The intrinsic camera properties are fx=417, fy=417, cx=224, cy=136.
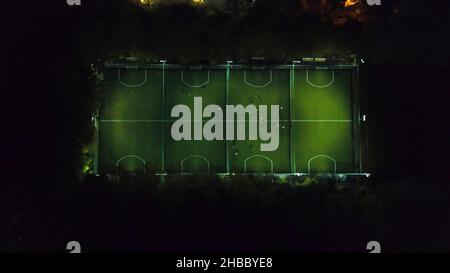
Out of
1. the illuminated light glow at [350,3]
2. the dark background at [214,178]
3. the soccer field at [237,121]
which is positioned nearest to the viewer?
the dark background at [214,178]

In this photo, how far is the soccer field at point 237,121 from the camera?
823 cm

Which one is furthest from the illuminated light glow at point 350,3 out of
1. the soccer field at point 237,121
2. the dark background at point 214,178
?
the soccer field at point 237,121

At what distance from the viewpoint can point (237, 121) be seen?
8.29 metres

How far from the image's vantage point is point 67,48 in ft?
25.6

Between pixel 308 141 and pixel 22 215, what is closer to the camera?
pixel 22 215

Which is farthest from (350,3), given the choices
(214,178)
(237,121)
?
(214,178)

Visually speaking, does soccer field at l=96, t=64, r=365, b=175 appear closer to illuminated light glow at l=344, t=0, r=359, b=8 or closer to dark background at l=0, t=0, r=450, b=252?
dark background at l=0, t=0, r=450, b=252

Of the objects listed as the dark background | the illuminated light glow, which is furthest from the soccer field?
the illuminated light glow

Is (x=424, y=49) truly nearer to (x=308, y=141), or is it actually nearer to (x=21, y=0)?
(x=308, y=141)

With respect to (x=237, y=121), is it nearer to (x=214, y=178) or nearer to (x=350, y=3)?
(x=214, y=178)

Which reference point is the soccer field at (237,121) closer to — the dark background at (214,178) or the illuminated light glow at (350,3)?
the dark background at (214,178)

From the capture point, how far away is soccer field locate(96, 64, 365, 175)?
8234mm

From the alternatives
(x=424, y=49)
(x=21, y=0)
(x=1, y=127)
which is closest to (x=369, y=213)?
(x=424, y=49)

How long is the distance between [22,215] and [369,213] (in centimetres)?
628
